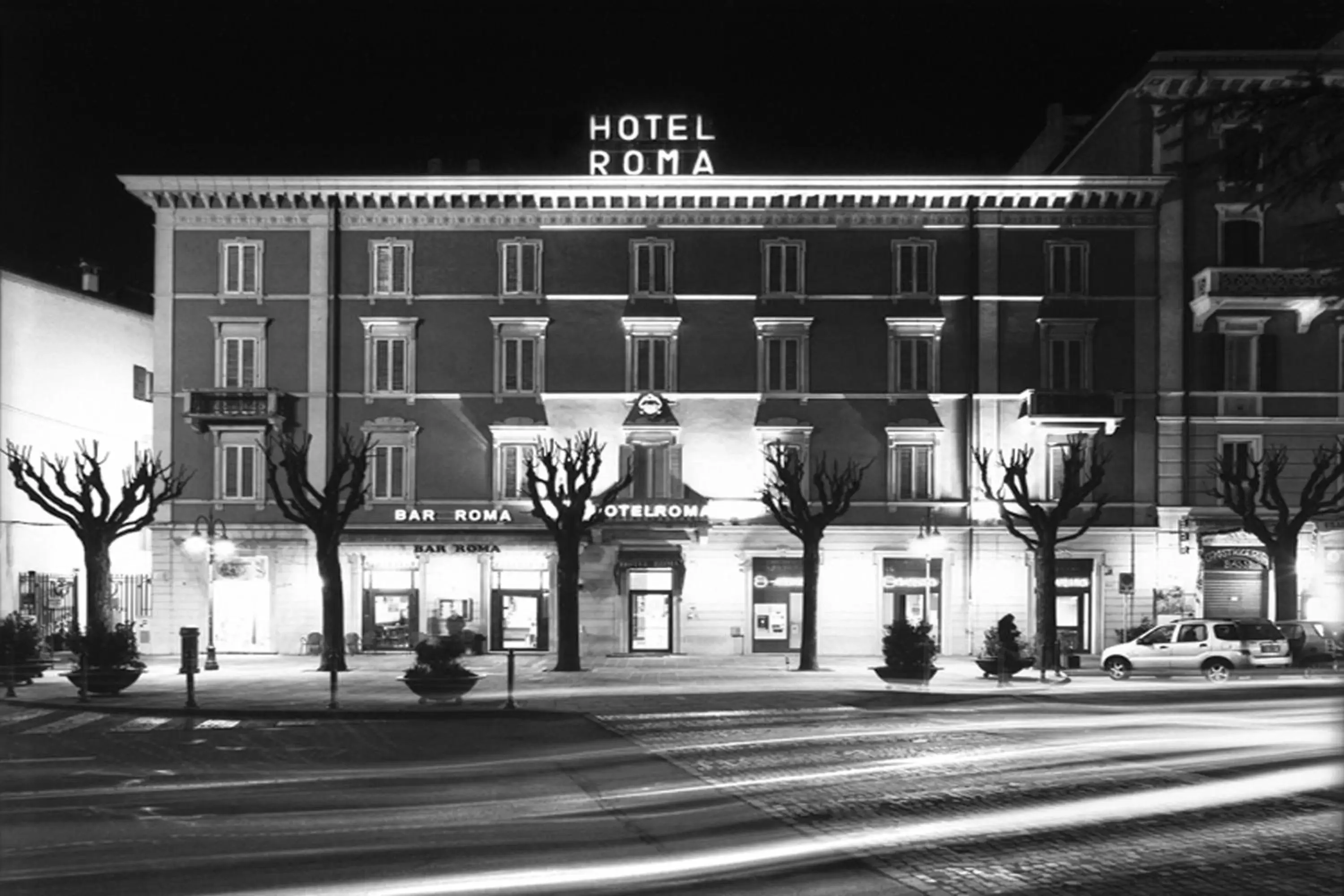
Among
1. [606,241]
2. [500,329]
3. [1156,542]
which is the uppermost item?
[606,241]

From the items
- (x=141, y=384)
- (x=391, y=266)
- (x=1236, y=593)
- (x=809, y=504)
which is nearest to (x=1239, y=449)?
(x=1236, y=593)

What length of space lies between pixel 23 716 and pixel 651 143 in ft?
90.3

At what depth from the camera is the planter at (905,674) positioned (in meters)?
33.1

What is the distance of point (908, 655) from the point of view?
1309 inches

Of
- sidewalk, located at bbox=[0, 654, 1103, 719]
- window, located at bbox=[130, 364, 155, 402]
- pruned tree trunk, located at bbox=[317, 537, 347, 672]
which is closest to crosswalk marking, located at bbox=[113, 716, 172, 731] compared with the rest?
sidewalk, located at bbox=[0, 654, 1103, 719]

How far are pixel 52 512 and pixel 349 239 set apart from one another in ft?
43.7

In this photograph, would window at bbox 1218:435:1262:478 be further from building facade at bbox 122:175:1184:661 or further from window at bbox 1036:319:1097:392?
window at bbox 1036:319:1097:392

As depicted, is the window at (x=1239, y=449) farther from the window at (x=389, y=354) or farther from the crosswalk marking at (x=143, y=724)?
the crosswalk marking at (x=143, y=724)

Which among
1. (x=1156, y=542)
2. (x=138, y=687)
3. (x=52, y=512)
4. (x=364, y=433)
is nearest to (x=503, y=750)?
(x=138, y=687)

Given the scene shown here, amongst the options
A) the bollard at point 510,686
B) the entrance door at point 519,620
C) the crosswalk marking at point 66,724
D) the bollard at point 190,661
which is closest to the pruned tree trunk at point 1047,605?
the bollard at point 510,686

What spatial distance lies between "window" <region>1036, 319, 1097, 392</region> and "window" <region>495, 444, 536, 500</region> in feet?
57.1

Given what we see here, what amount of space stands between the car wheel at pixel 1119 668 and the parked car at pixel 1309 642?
417 cm

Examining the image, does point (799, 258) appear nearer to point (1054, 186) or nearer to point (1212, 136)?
point (1054, 186)

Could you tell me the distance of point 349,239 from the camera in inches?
1831
